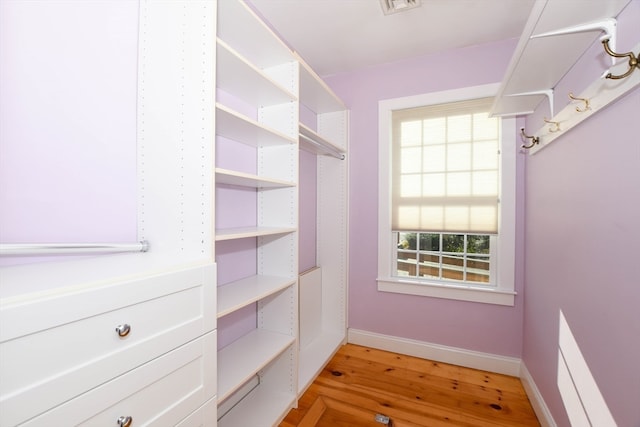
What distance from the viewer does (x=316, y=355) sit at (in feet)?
7.64

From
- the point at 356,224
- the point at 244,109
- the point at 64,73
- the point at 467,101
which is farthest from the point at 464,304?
the point at 64,73

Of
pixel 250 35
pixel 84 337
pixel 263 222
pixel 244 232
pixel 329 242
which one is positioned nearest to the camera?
pixel 84 337

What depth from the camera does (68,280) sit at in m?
0.75

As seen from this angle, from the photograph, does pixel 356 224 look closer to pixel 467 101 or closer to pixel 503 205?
pixel 503 205

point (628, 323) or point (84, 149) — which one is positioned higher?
point (84, 149)

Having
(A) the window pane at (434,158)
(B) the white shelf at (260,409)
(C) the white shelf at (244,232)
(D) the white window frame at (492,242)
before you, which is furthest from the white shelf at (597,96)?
(B) the white shelf at (260,409)

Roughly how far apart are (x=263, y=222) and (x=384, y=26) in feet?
5.24

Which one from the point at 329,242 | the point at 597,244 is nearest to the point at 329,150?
the point at 329,242

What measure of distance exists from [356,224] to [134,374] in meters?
2.08

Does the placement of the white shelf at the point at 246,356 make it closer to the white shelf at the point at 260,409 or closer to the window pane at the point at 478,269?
the white shelf at the point at 260,409

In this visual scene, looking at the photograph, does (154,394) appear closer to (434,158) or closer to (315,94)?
(315,94)

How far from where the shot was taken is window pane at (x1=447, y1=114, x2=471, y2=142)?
2.32m

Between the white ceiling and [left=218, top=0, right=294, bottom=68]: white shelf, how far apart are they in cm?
44

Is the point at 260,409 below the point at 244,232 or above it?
below
